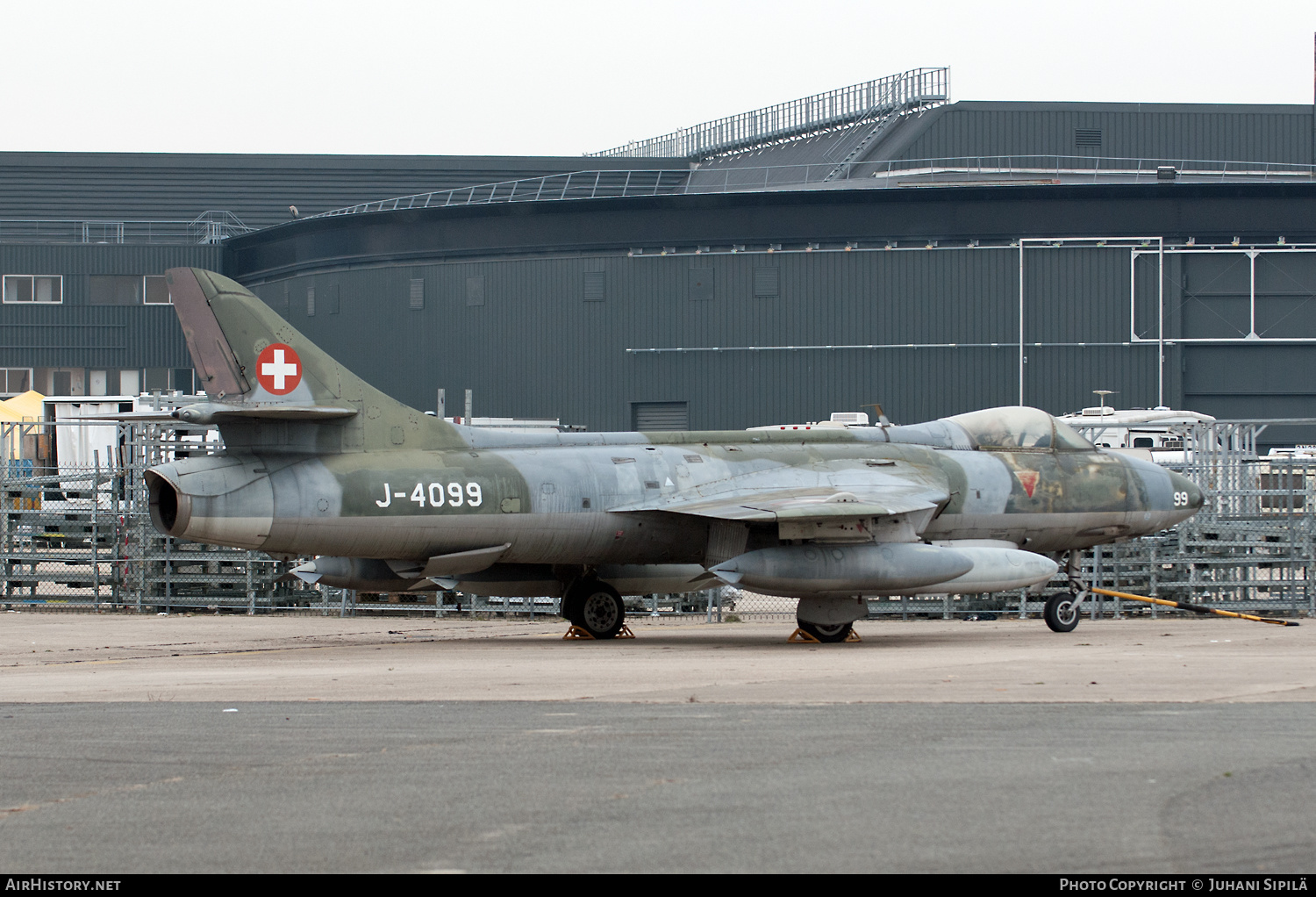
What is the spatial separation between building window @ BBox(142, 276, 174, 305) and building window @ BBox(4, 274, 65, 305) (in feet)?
11.1

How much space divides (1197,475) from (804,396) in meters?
27.2

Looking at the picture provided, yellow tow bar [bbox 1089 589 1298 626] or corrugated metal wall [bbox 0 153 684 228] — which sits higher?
corrugated metal wall [bbox 0 153 684 228]

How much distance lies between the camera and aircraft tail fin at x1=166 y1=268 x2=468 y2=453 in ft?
55.0

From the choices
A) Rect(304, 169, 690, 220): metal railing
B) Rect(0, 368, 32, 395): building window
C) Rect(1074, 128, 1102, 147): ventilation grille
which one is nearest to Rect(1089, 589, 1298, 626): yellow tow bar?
Rect(1074, 128, 1102, 147): ventilation grille

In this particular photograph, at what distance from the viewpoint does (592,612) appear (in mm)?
19328

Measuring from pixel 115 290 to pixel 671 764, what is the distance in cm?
5953

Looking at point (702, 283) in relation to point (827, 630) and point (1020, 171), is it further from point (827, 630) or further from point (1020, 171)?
point (827, 630)

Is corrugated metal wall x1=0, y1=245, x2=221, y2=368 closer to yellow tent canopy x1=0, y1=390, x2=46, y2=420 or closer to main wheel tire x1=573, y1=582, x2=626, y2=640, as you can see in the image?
yellow tent canopy x1=0, y1=390, x2=46, y2=420

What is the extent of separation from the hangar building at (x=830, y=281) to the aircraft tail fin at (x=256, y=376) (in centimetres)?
3414

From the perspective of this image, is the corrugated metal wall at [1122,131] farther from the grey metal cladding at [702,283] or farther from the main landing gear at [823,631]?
the main landing gear at [823,631]

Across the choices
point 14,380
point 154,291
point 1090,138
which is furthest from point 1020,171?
point 14,380

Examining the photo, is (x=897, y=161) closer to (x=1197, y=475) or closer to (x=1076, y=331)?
(x=1076, y=331)

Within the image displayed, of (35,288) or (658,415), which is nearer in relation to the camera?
(658,415)
